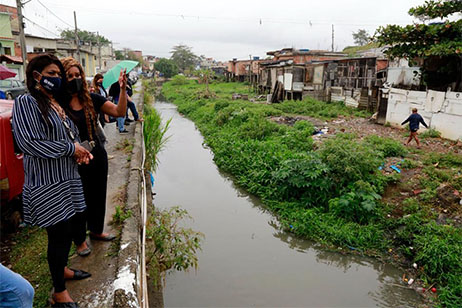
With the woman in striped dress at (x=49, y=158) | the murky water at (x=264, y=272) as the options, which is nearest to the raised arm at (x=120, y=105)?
the woman in striped dress at (x=49, y=158)

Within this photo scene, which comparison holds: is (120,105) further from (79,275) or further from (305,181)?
(305,181)

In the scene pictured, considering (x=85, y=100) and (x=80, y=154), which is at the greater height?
(x=85, y=100)

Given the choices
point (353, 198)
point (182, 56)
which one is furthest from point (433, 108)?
point (182, 56)

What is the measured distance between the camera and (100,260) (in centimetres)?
292

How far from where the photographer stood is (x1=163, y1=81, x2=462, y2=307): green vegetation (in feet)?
14.5

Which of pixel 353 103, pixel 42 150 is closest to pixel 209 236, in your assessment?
pixel 42 150

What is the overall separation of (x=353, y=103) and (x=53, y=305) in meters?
15.0

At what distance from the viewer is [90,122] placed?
2629mm

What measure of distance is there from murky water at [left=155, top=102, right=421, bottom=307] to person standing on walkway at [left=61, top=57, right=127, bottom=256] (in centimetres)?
178

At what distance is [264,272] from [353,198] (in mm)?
2090

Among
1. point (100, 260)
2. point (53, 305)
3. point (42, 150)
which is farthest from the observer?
point (100, 260)

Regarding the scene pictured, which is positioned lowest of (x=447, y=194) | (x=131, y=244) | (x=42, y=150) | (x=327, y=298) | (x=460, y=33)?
(x=327, y=298)

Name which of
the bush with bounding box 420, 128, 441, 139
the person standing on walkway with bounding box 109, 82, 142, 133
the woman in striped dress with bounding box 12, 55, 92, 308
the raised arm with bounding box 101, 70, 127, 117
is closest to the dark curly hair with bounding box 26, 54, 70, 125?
the woman in striped dress with bounding box 12, 55, 92, 308

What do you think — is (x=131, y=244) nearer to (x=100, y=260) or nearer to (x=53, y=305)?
(x=100, y=260)
